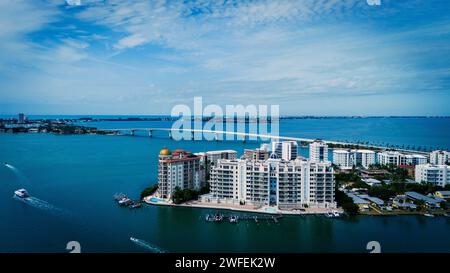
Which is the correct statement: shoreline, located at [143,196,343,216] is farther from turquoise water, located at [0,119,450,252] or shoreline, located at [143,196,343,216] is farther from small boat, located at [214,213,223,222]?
small boat, located at [214,213,223,222]

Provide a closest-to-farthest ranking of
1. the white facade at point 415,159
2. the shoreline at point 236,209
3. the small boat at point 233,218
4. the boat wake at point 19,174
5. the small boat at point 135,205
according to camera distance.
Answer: the small boat at point 233,218, the shoreline at point 236,209, the small boat at point 135,205, the boat wake at point 19,174, the white facade at point 415,159

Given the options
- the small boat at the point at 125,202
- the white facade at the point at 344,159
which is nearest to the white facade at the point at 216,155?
the small boat at the point at 125,202

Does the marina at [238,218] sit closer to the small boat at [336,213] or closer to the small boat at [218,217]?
the small boat at [218,217]

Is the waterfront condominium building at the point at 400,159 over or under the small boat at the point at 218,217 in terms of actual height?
over

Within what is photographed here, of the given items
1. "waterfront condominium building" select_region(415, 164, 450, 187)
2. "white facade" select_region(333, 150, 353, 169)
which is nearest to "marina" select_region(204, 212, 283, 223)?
"waterfront condominium building" select_region(415, 164, 450, 187)

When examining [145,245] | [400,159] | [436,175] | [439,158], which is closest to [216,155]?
[436,175]
